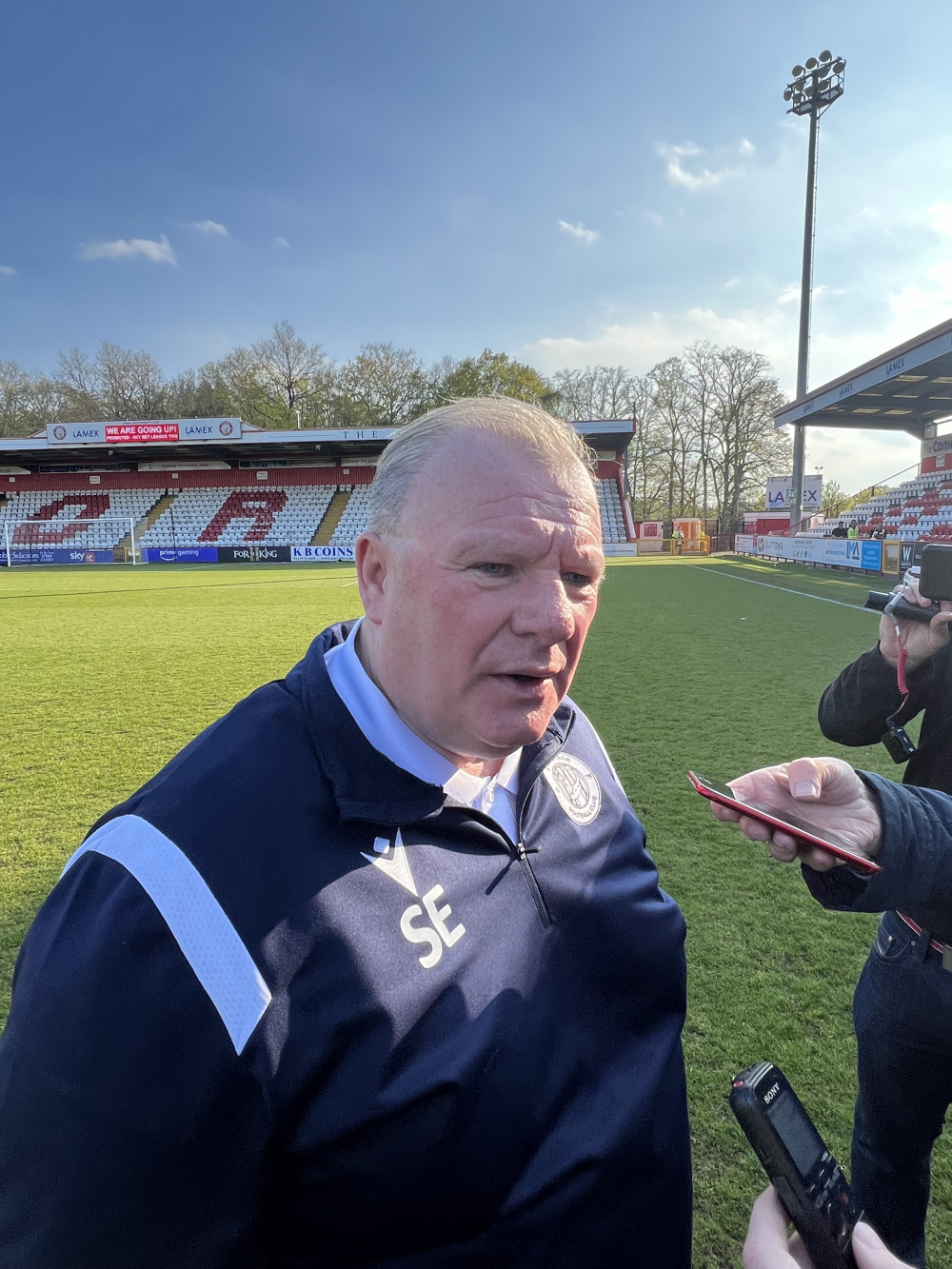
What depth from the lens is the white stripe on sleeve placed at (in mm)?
919

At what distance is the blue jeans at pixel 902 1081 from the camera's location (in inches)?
64.7

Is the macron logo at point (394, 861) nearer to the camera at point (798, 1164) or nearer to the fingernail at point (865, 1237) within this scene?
the camera at point (798, 1164)

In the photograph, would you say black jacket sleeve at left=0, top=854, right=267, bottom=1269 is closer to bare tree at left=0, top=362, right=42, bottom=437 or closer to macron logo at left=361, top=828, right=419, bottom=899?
macron logo at left=361, top=828, right=419, bottom=899

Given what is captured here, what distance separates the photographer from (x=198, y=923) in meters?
0.94

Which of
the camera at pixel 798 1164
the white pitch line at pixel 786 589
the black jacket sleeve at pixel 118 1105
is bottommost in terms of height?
the white pitch line at pixel 786 589

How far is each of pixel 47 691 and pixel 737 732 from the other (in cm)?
697

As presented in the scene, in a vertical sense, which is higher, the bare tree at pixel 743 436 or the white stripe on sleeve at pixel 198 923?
the bare tree at pixel 743 436

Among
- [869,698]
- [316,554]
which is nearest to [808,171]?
[316,554]

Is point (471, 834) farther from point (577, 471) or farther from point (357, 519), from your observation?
point (357, 519)

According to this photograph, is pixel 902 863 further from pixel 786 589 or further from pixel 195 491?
pixel 195 491

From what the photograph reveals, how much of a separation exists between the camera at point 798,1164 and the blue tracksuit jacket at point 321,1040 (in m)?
0.31

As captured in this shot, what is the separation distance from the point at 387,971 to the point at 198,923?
29 centimetres

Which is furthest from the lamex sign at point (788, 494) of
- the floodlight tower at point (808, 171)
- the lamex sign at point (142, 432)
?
the lamex sign at point (142, 432)

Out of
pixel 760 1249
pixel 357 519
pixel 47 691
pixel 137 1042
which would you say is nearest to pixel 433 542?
pixel 137 1042
